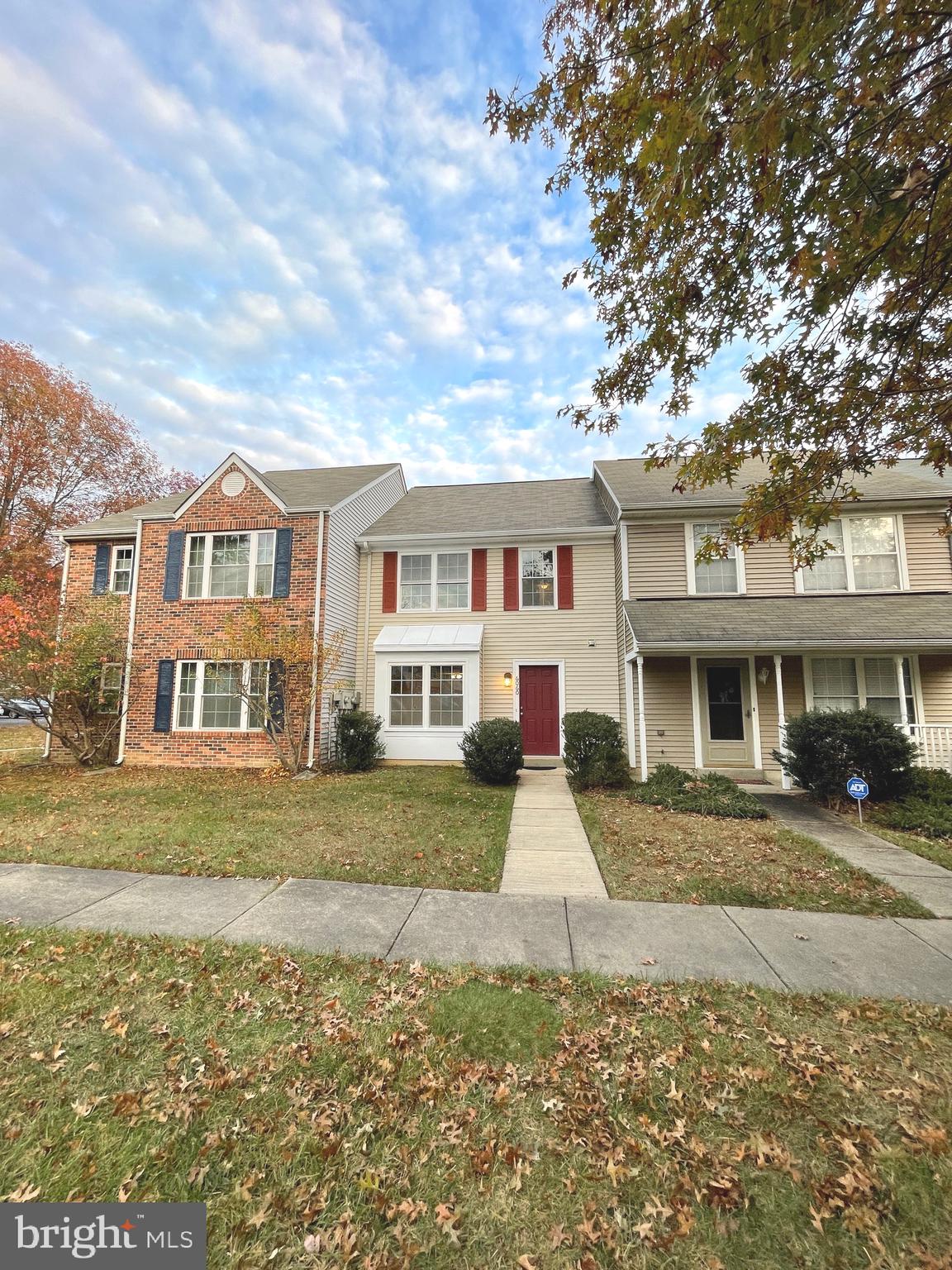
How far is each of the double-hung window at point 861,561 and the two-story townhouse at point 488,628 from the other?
4897 mm

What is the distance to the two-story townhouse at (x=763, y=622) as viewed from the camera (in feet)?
35.4

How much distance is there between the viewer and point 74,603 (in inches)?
540

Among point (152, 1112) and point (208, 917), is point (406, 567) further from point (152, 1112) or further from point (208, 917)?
point (152, 1112)

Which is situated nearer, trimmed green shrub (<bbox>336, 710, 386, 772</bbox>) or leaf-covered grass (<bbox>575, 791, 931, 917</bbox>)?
leaf-covered grass (<bbox>575, 791, 931, 917</bbox>)

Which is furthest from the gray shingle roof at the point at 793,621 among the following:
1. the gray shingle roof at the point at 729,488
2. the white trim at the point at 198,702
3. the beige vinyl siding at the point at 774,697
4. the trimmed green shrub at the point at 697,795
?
the white trim at the point at 198,702

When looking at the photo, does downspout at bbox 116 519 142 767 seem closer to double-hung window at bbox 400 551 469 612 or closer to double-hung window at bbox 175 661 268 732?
double-hung window at bbox 175 661 268 732

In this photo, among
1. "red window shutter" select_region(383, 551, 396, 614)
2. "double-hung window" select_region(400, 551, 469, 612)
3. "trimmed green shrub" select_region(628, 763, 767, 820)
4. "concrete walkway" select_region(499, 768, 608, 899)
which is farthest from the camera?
"red window shutter" select_region(383, 551, 396, 614)

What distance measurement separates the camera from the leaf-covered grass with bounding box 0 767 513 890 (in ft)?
18.9

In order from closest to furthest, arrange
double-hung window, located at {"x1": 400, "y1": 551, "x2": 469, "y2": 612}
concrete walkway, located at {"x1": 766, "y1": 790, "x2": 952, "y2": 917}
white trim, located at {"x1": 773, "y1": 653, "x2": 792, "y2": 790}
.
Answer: concrete walkway, located at {"x1": 766, "y1": 790, "x2": 952, "y2": 917} < white trim, located at {"x1": 773, "y1": 653, "x2": 792, "y2": 790} < double-hung window, located at {"x1": 400, "y1": 551, "x2": 469, "y2": 612}

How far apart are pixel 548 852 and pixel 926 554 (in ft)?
38.6

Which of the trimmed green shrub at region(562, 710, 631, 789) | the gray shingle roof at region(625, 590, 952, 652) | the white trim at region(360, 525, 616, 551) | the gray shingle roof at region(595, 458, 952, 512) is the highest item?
the gray shingle roof at region(595, 458, 952, 512)

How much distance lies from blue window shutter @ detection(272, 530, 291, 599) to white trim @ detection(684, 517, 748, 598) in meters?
9.94

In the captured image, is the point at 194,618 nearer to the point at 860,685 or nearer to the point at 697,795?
the point at 697,795

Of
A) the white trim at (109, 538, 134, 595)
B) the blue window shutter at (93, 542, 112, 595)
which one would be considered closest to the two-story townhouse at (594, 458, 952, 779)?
the white trim at (109, 538, 134, 595)
